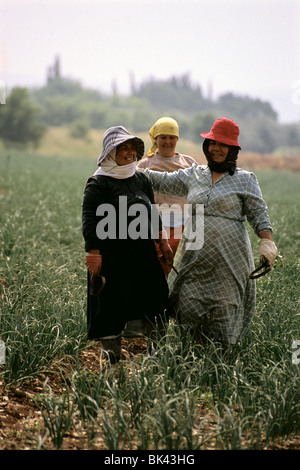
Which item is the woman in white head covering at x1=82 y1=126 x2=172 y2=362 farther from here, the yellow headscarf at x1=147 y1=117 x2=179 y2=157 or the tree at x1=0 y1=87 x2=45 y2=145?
the tree at x1=0 y1=87 x2=45 y2=145

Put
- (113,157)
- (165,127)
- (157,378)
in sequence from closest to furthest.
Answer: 1. (157,378)
2. (113,157)
3. (165,127)

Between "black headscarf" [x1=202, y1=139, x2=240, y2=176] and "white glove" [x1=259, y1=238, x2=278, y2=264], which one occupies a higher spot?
"black headscarf" [x1=202, y1=139, x2=240, y2=176]

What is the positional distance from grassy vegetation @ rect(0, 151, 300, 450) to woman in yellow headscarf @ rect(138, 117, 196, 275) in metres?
0.88

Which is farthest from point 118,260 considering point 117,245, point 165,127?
point 165,127

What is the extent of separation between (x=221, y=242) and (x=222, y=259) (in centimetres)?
11

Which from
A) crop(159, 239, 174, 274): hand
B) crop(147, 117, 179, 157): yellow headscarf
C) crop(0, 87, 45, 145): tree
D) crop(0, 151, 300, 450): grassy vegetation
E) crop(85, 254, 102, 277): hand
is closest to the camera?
crop(0, 151, 300, 450): grassy vegetation

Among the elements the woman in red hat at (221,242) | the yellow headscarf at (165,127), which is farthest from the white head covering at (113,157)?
the yellow headscarf at (165,127)

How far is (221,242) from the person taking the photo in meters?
3.29

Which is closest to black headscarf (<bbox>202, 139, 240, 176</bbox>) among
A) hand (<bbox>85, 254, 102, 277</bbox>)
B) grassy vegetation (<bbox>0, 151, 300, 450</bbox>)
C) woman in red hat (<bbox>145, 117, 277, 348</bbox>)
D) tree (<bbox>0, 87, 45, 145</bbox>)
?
woman in red hat (<bbox>145, 117, 277, 348</bbox>)

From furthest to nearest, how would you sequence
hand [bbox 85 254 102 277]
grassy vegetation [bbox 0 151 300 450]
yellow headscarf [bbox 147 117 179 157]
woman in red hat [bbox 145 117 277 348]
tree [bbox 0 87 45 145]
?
1. tree [bbox 0 87 45 145]
2. yellow headscarf [bbox 147 117 179 157]
3. woman in red hat [bbox 145 117 277 348]
4. hand [bbox 85 254 102 277]
5. grassy vegetation [bbox 0 151 300 450]

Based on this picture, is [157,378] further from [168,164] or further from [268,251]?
[168,164]

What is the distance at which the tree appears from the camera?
185 ft

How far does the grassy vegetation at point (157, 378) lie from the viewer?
2469 millimetres

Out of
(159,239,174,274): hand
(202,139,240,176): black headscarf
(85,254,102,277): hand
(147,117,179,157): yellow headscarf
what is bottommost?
(85,254,102,277): hand
